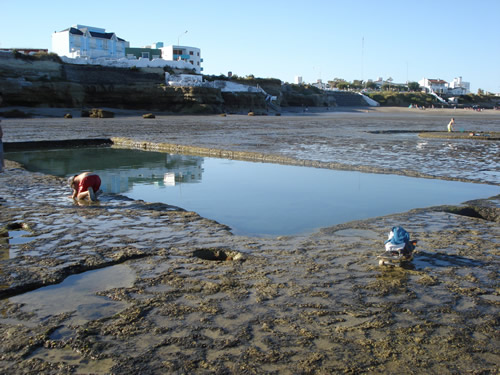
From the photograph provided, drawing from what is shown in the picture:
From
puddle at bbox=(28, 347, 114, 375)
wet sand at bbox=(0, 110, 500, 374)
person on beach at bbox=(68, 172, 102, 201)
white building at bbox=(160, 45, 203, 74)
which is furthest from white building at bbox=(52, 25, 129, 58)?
puddle at bbox=(28, 347, 114, 375)

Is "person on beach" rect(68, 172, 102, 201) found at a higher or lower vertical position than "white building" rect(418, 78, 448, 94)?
lower

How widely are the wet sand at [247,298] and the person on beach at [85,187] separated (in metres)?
1.05

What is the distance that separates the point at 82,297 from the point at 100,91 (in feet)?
164

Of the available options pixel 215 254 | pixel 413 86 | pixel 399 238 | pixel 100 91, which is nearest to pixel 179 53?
pixel 100 91

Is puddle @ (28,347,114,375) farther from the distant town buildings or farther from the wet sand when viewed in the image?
the distant town buildings

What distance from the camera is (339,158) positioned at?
1492 cm

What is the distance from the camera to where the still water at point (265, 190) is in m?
8.06

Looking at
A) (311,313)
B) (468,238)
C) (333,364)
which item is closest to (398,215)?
(468,238)

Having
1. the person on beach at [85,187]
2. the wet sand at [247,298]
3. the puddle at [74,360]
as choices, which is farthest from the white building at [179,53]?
the puddle at [74,360]

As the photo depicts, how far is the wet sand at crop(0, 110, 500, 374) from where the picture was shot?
328 centimetres

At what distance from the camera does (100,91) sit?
50844mm

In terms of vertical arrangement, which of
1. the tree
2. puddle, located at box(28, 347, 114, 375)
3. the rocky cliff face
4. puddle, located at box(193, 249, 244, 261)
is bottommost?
puddle, located at box(28, 347, 114, 375)

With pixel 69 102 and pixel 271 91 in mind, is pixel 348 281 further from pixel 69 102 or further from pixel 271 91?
pixel 271 91

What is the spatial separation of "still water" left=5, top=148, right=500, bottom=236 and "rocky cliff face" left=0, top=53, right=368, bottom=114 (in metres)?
34.3
